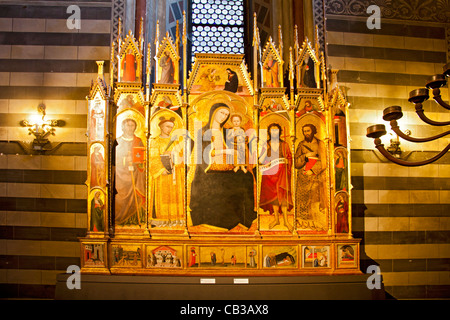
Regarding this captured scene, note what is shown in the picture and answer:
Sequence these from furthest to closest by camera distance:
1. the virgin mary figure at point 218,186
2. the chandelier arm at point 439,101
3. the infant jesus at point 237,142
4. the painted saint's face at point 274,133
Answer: the painted saint's face at point 274,133
the infant jesus at point 237,142
the virgin mary figure at point 218,186
the chandelier arm at point 439,101

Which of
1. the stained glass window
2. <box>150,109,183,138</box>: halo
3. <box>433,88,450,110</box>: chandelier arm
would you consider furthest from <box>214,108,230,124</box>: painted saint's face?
<box>433,88,450,110</box>: chandelier arm

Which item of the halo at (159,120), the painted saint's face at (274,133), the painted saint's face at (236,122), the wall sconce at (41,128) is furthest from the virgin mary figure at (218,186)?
the wall sconce at (41,128)

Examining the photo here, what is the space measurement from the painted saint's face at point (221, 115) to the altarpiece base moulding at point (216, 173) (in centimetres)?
3

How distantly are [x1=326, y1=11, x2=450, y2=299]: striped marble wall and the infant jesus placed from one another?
8.46 feet

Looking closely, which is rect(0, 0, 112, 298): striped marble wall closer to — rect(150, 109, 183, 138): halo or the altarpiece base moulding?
the altarpiece base moulding

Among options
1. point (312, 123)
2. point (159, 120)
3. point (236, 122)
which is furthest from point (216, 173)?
point (312, 123)

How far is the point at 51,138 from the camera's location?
7965 millimetres

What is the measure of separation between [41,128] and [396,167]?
766cm

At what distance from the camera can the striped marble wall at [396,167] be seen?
8.12m

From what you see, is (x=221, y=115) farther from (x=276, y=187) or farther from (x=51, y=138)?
(x=51, y=138)

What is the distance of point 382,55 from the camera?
28.3 feet

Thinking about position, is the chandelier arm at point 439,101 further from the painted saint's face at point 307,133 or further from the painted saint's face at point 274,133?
the painted saint's face at point 274,133

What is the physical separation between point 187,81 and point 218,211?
261 centimetres
